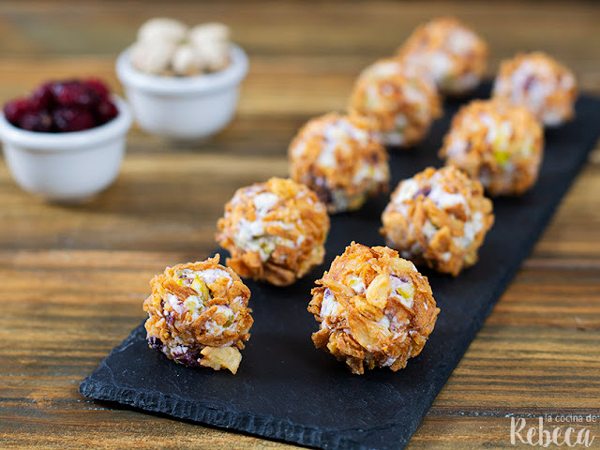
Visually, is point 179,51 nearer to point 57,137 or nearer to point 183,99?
point 183,99

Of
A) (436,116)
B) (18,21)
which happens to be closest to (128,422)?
(436,116)

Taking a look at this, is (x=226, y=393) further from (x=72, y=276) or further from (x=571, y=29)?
(x=571, y=29)

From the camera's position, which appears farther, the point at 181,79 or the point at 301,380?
the point at 181,79

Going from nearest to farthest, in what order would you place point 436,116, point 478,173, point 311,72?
point 478,173 → point 436,116 → point 311,72

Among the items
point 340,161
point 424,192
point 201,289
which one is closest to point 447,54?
point 340,161

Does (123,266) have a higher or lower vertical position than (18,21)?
higher

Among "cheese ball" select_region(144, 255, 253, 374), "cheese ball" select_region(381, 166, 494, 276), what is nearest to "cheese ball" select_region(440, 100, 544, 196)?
"cheese ball" select_region(381, 166, 494, 276)

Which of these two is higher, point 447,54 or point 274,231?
point 447,54
